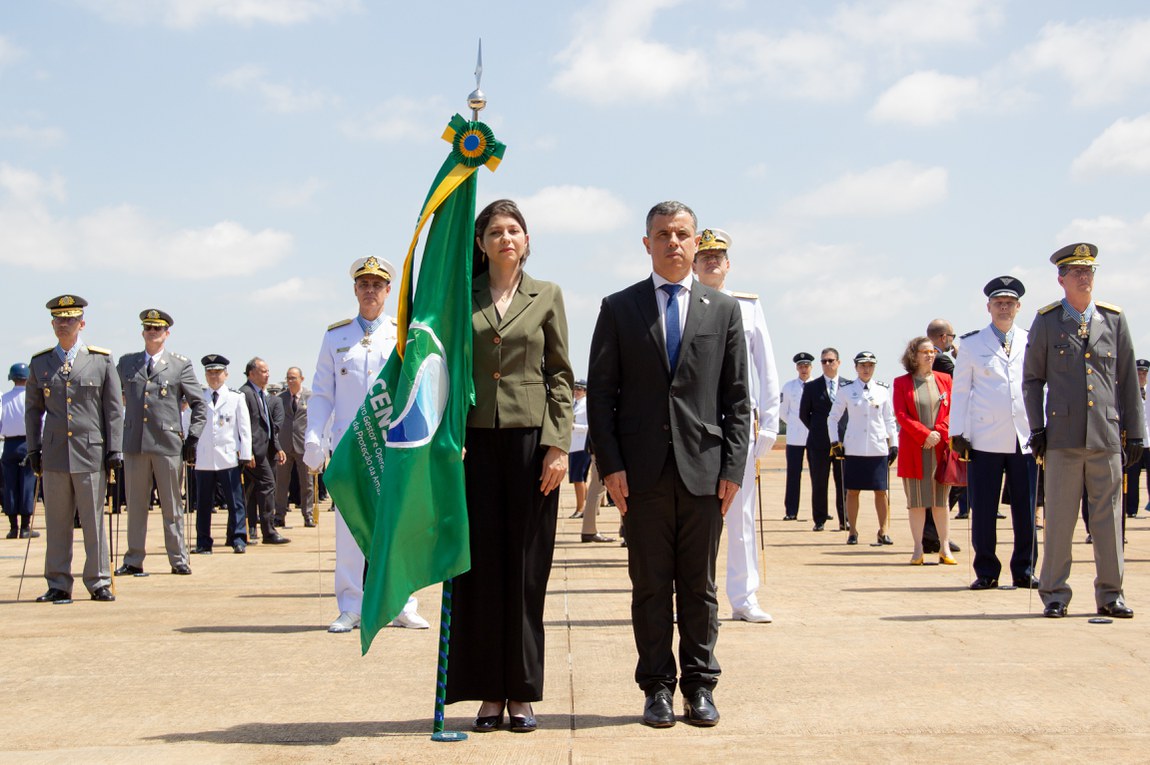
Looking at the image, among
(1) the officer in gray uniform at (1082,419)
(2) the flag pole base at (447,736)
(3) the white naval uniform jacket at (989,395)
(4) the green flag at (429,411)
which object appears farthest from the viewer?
(3) the white naval uniform jacket at (989,395)

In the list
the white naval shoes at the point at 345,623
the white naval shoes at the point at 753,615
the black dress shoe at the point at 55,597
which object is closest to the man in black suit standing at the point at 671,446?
the white naval shoes at the point at 753,615

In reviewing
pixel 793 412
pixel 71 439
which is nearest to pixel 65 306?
pixel 71 439

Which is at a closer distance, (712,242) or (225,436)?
(712,242)

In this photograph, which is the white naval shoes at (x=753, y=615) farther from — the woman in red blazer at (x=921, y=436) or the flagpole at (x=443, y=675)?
the woman in red blazer at (x=921, y=436)

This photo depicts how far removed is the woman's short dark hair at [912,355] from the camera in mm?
12375

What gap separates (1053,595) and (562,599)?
11.1 ft

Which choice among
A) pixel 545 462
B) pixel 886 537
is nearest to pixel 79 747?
pixel 545 462

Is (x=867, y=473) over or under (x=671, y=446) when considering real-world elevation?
under

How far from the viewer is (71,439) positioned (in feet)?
32.6

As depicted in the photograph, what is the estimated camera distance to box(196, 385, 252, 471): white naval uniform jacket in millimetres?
15141

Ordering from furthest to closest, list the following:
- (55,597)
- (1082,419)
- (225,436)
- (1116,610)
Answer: (225,436)
(55,597)
(1082,419)
(1116,610)

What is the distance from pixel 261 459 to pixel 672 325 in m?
12.3

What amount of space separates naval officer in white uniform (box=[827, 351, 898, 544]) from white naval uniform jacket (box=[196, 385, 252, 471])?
7115mm

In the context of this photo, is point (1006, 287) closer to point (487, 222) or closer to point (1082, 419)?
point (1082, 419)
